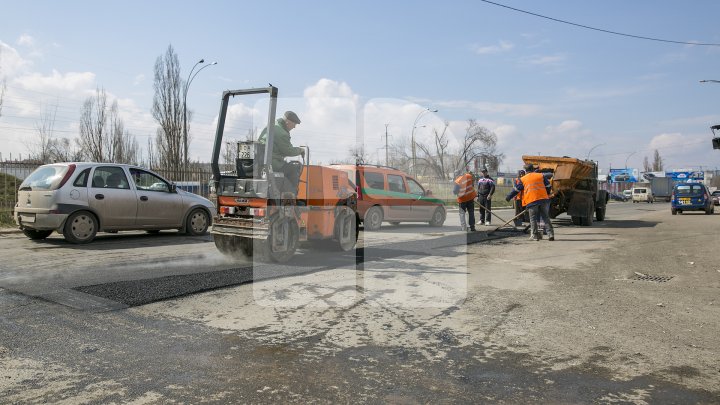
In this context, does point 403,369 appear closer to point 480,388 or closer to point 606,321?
point 480,388

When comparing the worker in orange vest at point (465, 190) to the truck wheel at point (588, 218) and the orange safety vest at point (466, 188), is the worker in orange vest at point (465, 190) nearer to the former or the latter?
the orange safety vest at point (466, 188)

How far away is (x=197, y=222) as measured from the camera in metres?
12.3

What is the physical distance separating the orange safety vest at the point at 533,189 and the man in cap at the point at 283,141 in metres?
6.60

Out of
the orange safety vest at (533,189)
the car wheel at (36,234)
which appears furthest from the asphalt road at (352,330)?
the orange safety vest at (533,189)

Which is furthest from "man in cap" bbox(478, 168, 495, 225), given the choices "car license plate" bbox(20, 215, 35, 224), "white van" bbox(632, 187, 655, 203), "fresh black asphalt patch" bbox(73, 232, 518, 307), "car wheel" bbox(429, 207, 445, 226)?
"white van" bbox(632, 187, 655, 203)

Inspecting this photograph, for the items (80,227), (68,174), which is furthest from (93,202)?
(68,174)

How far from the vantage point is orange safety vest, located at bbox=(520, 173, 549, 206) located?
12.3 meters

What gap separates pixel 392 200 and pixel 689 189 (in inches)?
806

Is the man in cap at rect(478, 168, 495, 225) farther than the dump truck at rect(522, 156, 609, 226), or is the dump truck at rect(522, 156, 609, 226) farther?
the man in cap at rect(478, 168, 495, 225)

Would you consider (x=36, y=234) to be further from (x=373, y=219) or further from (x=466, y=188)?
(x=466, y=188)

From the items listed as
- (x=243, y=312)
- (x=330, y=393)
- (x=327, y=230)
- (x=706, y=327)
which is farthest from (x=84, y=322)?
(x=706, y=327)

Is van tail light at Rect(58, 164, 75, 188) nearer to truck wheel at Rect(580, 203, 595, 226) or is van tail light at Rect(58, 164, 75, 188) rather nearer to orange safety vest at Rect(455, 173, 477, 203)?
orange safety vest at Rect(455, 173, 477, 203)

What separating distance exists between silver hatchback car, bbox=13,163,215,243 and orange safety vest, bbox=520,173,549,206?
7875 millimetres

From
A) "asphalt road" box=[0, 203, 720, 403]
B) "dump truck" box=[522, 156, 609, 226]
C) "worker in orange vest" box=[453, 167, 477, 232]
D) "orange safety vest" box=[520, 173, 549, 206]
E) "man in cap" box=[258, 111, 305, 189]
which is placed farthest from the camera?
"dump truck" box=[522, 156, 609, 226]
